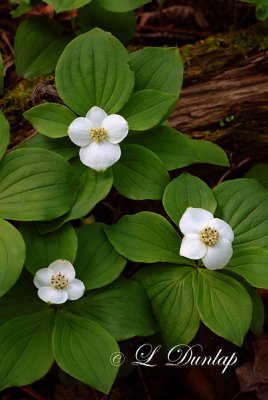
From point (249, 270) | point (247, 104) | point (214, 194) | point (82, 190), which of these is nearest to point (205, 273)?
point (249, 270)

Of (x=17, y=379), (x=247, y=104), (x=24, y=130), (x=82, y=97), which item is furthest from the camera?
(x=247, y=104)

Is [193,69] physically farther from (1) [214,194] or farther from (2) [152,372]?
(2) [152,372]

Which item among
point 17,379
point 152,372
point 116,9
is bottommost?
point 152,372

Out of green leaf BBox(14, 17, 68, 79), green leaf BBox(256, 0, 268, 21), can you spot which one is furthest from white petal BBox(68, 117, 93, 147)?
green leaf BBox(256, 0, 268, 21)

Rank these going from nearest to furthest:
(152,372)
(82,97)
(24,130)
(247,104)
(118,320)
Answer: (118,320)
(82,97)
(152,372)
(24,130)
(247,104)

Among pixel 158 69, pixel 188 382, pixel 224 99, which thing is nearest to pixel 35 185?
pixel 158 69

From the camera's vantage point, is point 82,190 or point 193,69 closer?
point 82,190
